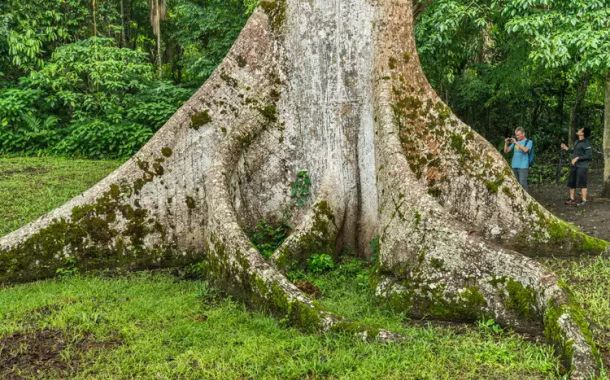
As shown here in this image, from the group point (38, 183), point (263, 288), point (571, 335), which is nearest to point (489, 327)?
point (571, 335)

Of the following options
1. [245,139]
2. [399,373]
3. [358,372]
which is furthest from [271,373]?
[245,139]

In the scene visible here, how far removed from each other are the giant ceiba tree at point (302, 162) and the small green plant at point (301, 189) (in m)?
0.02

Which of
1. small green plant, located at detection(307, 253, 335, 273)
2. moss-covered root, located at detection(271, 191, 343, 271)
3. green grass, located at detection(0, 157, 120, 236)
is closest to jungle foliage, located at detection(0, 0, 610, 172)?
green grass, located at detection(0, 157, 120, 236)

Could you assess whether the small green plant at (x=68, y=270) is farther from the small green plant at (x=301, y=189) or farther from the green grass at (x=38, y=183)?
the small green plant at (x=301, y=189)

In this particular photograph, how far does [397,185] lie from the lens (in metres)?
6.49

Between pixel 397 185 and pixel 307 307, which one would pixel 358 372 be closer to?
pixel 307 307

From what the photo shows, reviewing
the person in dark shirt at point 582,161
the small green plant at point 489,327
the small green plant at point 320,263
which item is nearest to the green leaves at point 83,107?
the small green plant at point 320,263

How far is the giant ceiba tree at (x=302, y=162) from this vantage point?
7289 millimetres

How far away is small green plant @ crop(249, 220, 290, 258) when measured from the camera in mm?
7578

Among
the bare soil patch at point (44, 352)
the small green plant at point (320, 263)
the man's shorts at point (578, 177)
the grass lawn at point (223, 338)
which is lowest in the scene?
the bare soil patch at point (44, 352)

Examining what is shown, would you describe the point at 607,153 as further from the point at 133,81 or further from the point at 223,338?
the point at 133,81

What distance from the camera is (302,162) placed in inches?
306

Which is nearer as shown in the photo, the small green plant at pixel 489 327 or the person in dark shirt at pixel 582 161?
the small green plant at pixel 489 327

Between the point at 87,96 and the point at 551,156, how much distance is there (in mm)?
15631
